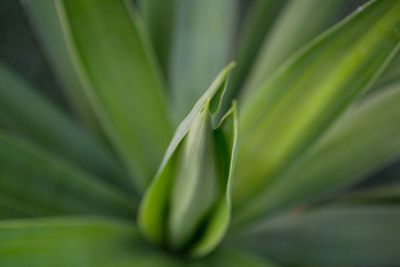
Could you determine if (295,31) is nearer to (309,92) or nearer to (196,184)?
(309,92)

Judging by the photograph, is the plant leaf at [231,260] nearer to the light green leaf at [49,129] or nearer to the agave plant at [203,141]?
the agave plant at [203,141]

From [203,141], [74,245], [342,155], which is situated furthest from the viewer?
[342,155]

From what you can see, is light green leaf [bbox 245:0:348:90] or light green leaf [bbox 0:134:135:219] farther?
light green leaf [bbox 245:0:348:90]

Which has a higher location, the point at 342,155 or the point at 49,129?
the point at 49,129

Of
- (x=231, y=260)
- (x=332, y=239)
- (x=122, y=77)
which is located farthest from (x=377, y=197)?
(x=122, y=77)

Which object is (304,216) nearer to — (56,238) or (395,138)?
(395,138)

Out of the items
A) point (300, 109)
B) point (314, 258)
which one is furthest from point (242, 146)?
point (314, 258)

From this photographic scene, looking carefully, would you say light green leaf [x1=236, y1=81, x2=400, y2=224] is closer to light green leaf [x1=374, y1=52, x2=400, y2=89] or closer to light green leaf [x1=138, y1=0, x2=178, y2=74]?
light green leaf [x1=374, y1=52, x2=400, y2=89]

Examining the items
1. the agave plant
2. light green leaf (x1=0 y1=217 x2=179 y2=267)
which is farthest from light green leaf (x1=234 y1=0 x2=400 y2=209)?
light green leaf (x1=0 y1=217 x2=179 y2=267)
